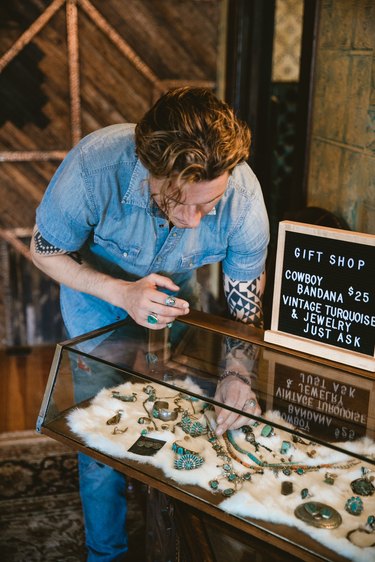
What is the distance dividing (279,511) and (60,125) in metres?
3.35

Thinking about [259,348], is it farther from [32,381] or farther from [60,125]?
[60,125]

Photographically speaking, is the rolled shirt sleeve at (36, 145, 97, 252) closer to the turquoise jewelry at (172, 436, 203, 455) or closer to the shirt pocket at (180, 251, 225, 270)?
the shirt pocket at (180, 251, 225, 270)

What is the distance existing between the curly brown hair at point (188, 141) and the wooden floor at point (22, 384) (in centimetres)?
230

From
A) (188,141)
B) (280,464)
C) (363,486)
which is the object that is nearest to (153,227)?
(188,141)

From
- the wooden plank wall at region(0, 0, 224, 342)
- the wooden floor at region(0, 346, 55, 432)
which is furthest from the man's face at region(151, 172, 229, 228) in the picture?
the wooden plank wall at region(0, 0, 224, 342)

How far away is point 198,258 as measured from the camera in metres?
1.92

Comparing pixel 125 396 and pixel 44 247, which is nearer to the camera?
pixel 125 396

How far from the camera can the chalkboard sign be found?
143 centimetres

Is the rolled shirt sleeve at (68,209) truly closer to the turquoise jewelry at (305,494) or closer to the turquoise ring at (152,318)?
the turquoise ring at (152,318)

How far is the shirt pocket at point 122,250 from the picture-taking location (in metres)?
1.85

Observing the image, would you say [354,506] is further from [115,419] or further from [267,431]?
[115,419]

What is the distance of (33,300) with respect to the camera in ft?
14.0

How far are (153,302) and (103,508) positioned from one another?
2.86 ft

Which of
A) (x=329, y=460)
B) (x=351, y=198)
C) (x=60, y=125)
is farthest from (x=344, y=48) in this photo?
(x=60, y=125)
